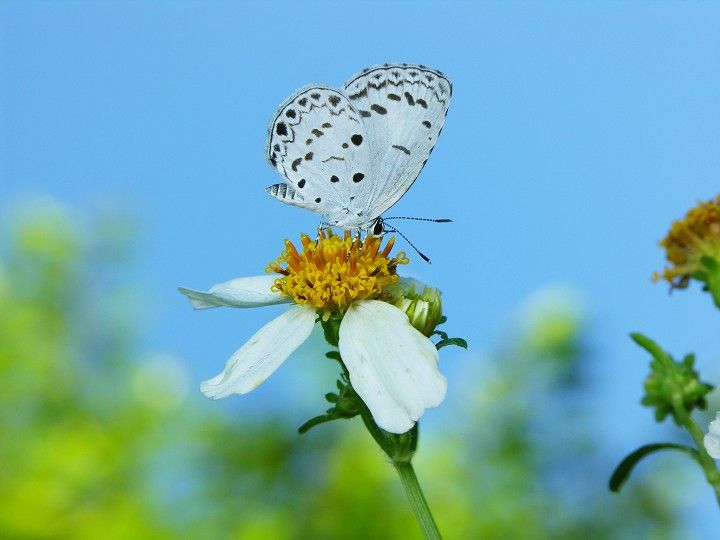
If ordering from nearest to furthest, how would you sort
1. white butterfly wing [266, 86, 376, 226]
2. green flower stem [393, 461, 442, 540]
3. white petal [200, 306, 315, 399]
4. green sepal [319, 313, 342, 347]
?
green flower stem [393, 461, 442, 540] < white petal [200, 306, 315, 399] < green sepal [319, 313, 342, 347] < white butterfly wing [266, 86, 376, 226]

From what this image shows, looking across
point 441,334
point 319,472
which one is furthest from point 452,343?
point 319,472

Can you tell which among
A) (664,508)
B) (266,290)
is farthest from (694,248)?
(664,508)

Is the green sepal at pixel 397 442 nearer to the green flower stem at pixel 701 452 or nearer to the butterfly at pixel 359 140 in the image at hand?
the green flower stem at pixel 701 452

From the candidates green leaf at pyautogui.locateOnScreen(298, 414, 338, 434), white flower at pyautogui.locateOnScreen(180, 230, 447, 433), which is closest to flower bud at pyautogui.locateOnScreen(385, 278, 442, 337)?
white flower at pyautogui.locateOnScreen(180, 230, 447, 433)

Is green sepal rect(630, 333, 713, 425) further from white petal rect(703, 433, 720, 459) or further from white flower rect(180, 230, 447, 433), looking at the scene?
white flower rect(180, 230, 447, 433)

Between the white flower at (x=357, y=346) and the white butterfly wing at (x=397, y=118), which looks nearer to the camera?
the white flower at (x=357, y=346)

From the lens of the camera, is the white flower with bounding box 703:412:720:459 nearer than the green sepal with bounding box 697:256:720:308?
Yes

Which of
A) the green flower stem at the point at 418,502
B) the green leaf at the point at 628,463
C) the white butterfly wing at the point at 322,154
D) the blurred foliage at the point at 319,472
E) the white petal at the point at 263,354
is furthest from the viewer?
the blurred foliage at the point at 319,472

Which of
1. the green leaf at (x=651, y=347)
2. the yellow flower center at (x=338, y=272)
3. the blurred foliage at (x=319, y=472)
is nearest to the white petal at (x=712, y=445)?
the green leaf at (x=651, y=347)
